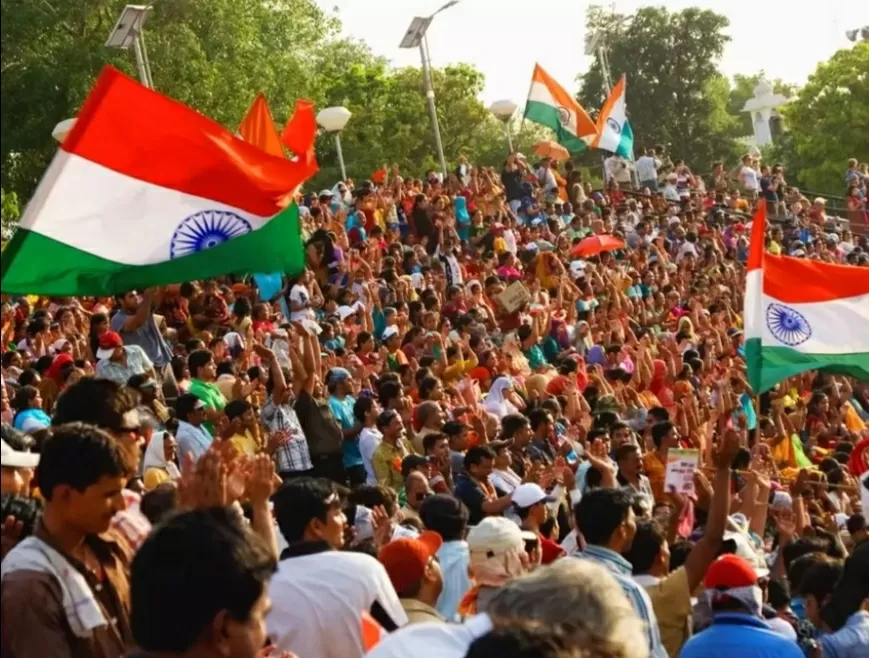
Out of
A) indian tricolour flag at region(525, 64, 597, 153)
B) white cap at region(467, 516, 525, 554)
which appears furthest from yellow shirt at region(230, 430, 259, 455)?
indian tricolour flag at region(525, 64, 597, 153)

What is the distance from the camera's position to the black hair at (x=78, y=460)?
4.55 m

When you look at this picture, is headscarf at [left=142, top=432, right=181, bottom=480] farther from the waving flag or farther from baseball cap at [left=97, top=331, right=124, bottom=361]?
the waving flag

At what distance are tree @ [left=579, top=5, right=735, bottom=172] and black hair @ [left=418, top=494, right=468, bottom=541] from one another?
6067 centimetres

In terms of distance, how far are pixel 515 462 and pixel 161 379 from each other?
2.52 m

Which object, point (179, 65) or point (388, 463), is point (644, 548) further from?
point (179, 65)

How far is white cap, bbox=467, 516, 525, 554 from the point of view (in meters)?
6.38

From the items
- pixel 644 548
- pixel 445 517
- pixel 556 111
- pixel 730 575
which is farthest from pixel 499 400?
pixel 556 111

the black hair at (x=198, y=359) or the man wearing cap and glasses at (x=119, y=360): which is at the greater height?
the man wearing cap and glasses at (x=119, y=360)

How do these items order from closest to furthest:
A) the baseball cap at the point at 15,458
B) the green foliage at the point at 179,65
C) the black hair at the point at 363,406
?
the baseball cap at the point at 15,458
the black hair at the point at 363,406
the green foliage at the point at 179,65

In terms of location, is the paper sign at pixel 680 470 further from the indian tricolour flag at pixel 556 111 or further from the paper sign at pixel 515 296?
the indian tricolour flag at pixel 556 111

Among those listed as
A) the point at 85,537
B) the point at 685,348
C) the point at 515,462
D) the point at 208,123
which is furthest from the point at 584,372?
the point at 85,537

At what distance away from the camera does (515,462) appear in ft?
38.5

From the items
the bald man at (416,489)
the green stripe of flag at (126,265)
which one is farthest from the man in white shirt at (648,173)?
the green stripe of flag at (126,265)

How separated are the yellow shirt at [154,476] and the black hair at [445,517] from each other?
1.97m
